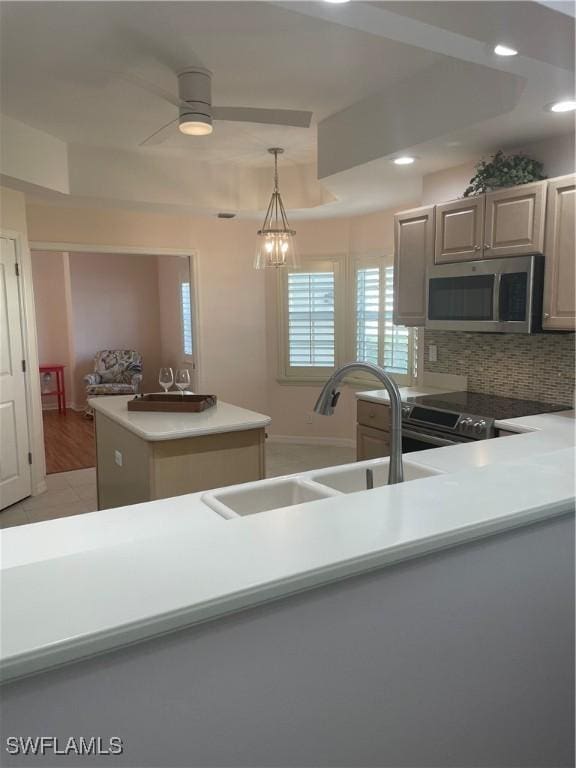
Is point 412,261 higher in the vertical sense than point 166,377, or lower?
higher

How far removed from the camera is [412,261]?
372 cm

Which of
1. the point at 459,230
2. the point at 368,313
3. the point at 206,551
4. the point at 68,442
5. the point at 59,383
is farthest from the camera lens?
the point at 59,383

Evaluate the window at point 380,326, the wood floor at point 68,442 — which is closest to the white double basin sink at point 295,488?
the window at point 380,326

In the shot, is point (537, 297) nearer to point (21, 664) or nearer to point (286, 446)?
point (21, 664)

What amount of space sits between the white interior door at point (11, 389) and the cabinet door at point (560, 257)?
3653 millimetres

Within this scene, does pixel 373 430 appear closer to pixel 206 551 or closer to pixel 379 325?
pixel 379 325

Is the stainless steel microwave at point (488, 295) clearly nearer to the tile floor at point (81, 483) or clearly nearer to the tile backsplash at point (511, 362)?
the tile backsplash at point (511, 362)

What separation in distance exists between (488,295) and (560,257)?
1.47 feet

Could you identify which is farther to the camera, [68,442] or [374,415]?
[68,442]

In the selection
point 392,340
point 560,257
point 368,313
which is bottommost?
point 392,340

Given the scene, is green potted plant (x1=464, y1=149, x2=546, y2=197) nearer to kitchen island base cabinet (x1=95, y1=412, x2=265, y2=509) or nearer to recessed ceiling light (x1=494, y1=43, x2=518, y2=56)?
recessed ceiling light (x1=494, y1=43, x2=518, y2=56)

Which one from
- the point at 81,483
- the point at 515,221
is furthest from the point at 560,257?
the point at 81,483

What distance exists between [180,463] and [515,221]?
7.23 ft

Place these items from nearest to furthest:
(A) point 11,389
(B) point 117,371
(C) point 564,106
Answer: (C) point 564,106 → (A) point 11,389 → (B) point 117,371
